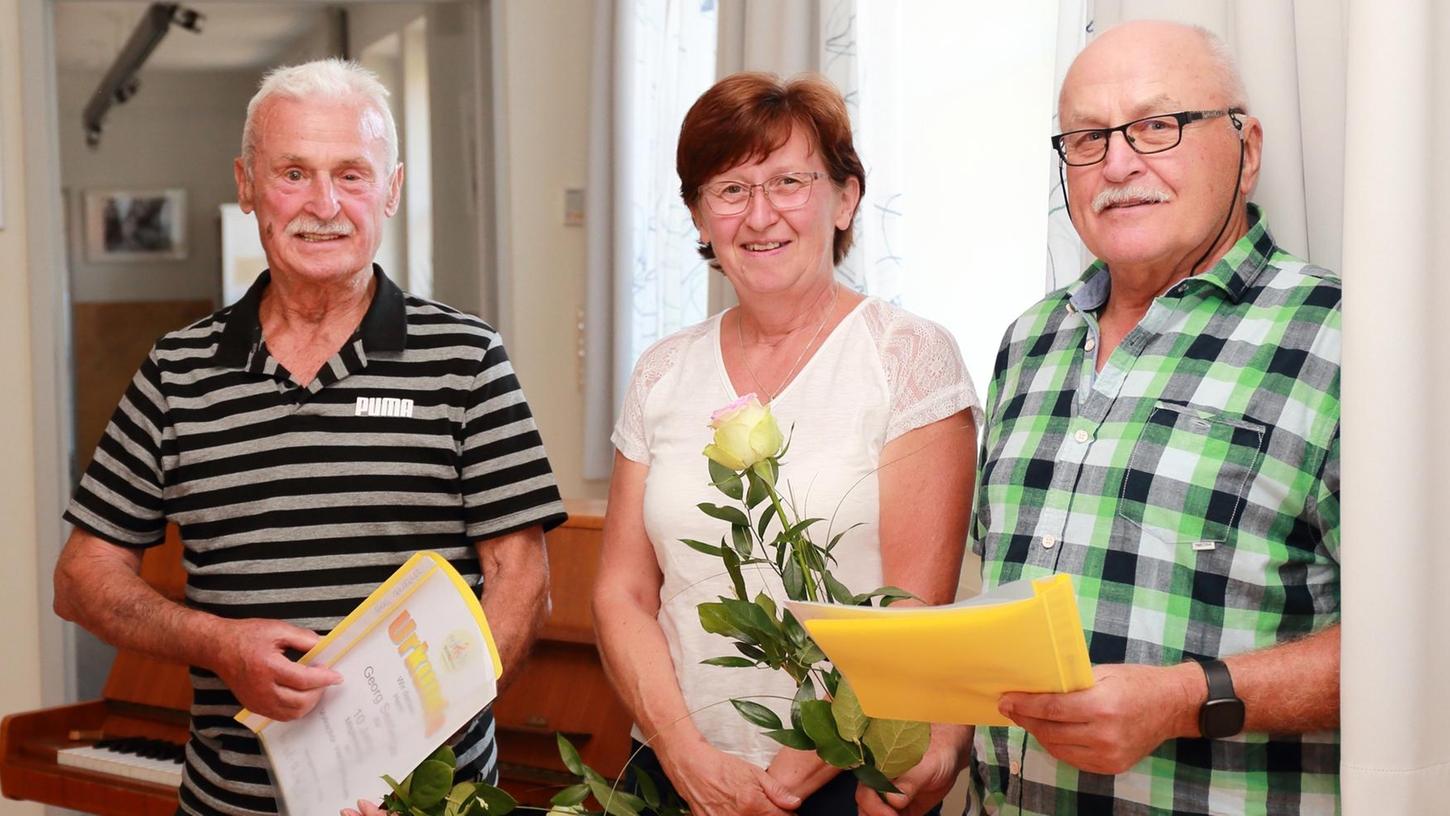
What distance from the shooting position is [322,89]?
1.83 m

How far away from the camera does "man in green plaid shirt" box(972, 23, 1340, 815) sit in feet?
4.05

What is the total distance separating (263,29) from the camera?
4.98 m

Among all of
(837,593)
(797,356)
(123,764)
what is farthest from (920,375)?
(123,764)

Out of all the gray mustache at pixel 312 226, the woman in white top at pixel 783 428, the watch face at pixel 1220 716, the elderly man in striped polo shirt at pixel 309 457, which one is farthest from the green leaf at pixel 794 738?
the gray mustache at pixel 312 226

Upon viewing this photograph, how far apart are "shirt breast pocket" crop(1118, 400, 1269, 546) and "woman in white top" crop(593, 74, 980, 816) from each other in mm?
349

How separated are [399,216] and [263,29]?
2.97 ft

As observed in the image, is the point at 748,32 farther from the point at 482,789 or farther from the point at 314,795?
the point at 482,789

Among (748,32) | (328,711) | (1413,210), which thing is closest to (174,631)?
(328,711)

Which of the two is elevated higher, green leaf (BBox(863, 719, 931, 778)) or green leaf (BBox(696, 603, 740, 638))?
green leaf (BBox(696, 603, 740, 638))

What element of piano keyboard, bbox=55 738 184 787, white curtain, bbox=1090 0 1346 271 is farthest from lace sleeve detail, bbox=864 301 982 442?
piano keyboard, bbox=55 738 184 787

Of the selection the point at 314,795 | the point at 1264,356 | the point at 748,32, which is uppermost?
the point at 748,32

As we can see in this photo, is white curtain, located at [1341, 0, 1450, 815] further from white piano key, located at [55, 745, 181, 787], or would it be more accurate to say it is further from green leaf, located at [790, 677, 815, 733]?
white piano key, located at [55, 745, 181, 787]

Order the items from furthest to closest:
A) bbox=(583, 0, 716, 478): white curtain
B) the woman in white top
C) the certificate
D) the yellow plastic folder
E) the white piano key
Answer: bbox=(583, 0, 716, 478): white curtain, the white piano key, the woman in white top, the certificate, the yellow plastic folder

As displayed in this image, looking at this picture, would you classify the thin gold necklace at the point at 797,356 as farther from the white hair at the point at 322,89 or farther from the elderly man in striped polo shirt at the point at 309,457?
the white hair at the point at 322,89
